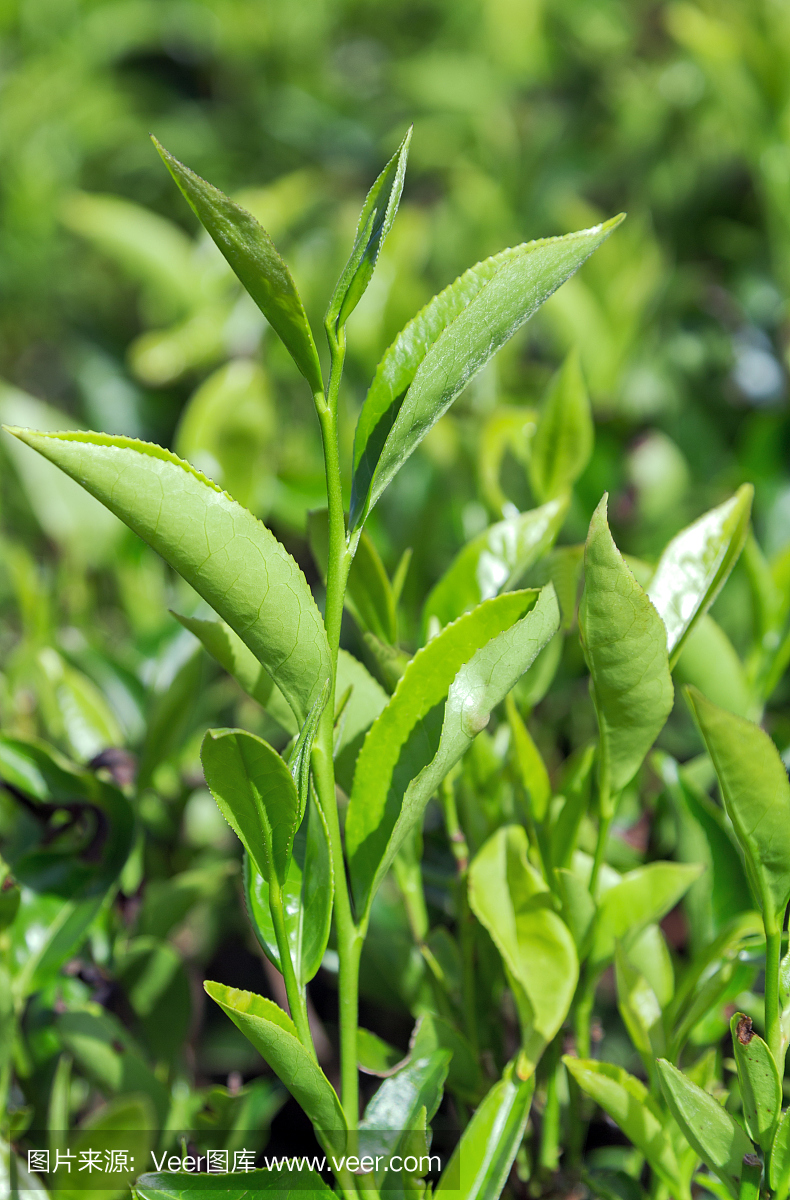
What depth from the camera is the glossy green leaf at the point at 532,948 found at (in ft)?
2.08

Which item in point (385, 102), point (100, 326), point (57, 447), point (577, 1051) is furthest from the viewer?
point (385, 102)

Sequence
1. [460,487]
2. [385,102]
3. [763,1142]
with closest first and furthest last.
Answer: [763,1142] < [460,487] < [385,102]

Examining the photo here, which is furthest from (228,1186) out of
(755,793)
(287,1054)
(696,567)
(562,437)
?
(562,437)

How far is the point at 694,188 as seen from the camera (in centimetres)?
176

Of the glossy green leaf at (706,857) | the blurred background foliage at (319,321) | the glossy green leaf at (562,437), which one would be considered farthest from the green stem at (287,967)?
the glossy green leaf at (562,437)

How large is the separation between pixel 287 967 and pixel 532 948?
0.18 metres

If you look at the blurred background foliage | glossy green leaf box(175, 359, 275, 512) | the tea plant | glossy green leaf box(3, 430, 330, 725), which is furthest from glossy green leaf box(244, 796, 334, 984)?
glossy green leaf box(175, 359, 275, 512)

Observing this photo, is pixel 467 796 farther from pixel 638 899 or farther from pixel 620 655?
pixel 620 655

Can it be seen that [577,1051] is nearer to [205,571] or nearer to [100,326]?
[205,571]

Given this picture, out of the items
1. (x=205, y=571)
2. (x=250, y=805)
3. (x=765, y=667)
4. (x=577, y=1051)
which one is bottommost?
(x=577, y=1051)

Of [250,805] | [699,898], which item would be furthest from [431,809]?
[250,805]

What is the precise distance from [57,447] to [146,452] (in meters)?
0.04

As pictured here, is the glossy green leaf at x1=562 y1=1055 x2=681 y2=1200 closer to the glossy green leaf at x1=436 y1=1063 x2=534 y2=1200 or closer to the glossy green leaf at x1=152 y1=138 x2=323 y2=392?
the glossy green leaf at x1=436 y1=1063 x2=534 y2=1200

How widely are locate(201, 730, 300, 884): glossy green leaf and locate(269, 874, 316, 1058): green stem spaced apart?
1cm
